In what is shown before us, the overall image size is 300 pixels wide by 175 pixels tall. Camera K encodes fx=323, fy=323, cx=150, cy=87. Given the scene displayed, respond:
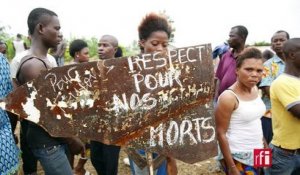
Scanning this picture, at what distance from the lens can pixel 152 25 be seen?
2408mm

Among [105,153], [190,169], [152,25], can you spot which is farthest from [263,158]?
[190,169]

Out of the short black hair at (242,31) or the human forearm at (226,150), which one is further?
the short black hair at (242,31)

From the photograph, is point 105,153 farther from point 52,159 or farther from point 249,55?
point 249,55

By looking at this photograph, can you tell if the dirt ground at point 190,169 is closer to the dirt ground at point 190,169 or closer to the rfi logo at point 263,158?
the dirt ground at point 190,169

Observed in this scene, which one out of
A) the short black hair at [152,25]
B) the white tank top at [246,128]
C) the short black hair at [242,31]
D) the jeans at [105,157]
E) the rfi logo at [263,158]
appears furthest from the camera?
the short black hair at [242,31]

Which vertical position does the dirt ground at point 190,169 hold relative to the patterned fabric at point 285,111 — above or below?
below

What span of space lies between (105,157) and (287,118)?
1683mm

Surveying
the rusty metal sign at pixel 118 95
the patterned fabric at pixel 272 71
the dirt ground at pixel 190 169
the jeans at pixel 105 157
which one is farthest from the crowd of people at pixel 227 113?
the dirt ground at pixel 190 169

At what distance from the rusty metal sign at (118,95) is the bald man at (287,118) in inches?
32.4

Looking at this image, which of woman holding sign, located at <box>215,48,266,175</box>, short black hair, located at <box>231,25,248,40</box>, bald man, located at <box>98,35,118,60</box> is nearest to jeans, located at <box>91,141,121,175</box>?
bald man, located at <box>98,35,118,60</box>

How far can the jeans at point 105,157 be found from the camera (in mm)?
3055

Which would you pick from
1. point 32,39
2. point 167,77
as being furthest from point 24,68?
point 167,77

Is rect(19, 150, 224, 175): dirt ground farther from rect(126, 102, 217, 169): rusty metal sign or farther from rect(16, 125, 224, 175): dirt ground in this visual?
rect(126, 102, 217, 169): rusty metal sign

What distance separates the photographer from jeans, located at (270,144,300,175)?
96.7 inches
